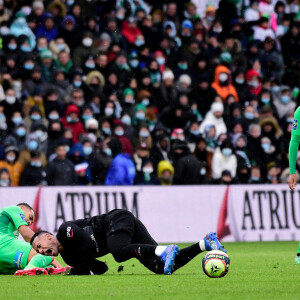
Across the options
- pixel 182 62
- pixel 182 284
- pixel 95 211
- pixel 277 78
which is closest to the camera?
pixel 182 284

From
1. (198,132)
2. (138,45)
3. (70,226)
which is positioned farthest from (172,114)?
(70,226)

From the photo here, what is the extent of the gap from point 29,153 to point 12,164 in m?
0.48

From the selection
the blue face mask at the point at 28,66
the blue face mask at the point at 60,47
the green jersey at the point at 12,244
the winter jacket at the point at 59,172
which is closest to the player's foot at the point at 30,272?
the green jersey at the point at 12,244

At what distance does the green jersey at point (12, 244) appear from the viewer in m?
12.0

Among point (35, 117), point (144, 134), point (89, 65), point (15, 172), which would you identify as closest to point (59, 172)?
point (15, 172)

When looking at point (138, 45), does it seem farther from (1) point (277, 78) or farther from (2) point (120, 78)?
(1) point (277, 78)

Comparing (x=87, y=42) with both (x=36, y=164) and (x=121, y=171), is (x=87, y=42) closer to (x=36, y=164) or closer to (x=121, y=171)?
(x=121, y=171)

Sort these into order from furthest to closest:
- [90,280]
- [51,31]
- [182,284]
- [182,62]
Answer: [182,62] < [51,31] < [90,280] < [182,284]

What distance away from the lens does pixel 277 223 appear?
2089cm

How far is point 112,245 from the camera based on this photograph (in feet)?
36.2

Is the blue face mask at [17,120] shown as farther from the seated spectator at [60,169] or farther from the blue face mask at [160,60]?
the blue face mask at [160,60]

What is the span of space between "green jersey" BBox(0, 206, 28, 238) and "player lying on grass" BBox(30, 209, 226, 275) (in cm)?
84

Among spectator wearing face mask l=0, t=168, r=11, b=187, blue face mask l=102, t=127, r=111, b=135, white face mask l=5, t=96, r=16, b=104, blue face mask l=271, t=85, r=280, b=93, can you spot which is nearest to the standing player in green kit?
spectator wearing face mask l=0, t=168, r=11, b=187

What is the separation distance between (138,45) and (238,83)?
3.00 metres
